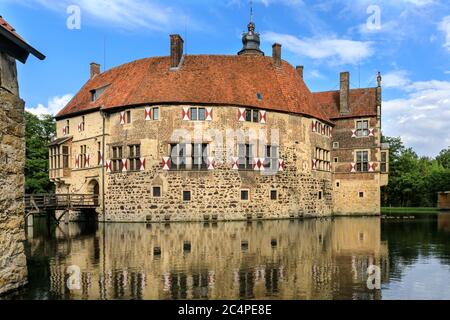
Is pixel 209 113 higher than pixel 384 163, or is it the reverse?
pixel 209 113

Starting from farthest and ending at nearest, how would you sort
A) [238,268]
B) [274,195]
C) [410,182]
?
[410,182]
[274,195]
[238,268]

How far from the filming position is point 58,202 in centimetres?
2658

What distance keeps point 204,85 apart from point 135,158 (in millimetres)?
6282

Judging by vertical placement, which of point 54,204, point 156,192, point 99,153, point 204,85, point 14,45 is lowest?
point 54,204

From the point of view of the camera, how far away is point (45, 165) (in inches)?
1742

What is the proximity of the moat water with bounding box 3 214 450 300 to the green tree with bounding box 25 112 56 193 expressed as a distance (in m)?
26.9

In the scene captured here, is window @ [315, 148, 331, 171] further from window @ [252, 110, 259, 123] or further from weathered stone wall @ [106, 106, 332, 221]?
window @ [252, 110, 259, 123]

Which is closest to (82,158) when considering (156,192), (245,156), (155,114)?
(155,114)

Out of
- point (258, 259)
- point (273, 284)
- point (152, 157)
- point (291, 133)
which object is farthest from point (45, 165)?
point (273, 284)

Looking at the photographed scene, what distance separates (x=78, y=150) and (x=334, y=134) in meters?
19.6

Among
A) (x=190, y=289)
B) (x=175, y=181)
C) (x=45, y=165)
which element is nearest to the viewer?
(x=190, y=289)

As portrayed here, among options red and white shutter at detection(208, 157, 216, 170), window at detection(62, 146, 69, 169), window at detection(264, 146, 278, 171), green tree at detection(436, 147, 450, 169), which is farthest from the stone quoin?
green tree at detection(436, 147, 450, 169)

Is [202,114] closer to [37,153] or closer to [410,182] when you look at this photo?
[37,153]

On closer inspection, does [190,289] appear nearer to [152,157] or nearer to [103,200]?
[152,157]
